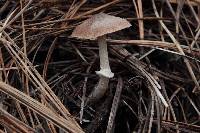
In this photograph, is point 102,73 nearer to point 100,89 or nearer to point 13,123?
point 100,89

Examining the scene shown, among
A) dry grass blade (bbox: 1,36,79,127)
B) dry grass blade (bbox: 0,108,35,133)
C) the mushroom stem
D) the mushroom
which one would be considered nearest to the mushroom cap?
the mushroom

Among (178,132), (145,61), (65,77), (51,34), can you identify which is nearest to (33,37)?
(51,34)

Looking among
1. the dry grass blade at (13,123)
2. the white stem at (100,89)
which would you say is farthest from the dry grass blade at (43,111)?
the white stem at (100,89)

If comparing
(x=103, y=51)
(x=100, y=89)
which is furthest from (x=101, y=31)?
(x=100, y=89)

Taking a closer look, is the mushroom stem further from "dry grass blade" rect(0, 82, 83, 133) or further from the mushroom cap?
"dry grass blade" rect(0, 82, 83, 133)

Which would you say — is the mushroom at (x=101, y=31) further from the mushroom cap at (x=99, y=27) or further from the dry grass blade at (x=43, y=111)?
the dry grass blade at (x=43, y=111)
